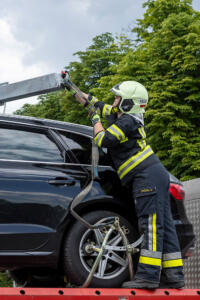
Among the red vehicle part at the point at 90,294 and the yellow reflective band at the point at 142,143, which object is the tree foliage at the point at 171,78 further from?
the red vehicle part at the point at 90,294

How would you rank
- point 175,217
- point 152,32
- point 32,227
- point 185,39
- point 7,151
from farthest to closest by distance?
point 152,32 → point 185,39 → point 175,217 → point 7,151 → point 32,227

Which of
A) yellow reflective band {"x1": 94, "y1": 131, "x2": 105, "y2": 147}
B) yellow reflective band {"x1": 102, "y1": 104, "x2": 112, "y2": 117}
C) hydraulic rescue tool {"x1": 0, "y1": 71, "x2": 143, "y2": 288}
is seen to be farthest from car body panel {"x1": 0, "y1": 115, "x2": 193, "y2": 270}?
yellow reflective band {"x1": 102, "y1": 104, "x2": 112, "y2": 117}

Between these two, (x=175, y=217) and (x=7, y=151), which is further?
(x=175, y=217)

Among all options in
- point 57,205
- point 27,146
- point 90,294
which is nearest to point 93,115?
point 27,146

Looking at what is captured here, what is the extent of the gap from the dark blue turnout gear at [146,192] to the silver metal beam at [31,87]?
1.70 ft

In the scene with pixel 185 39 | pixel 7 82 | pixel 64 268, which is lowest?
pixel 64 268

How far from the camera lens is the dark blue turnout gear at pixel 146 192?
336 cm

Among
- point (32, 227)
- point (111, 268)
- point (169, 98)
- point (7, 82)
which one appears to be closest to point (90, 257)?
point (111, 268)

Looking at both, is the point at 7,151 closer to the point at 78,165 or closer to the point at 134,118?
the point at 78,165

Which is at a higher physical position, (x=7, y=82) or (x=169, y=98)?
(x=169, y=98)

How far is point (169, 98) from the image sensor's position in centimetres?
1909

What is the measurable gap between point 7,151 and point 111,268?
123 cm

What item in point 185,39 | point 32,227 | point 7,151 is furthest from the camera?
point 185,39

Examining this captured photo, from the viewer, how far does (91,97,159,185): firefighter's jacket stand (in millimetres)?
3439
